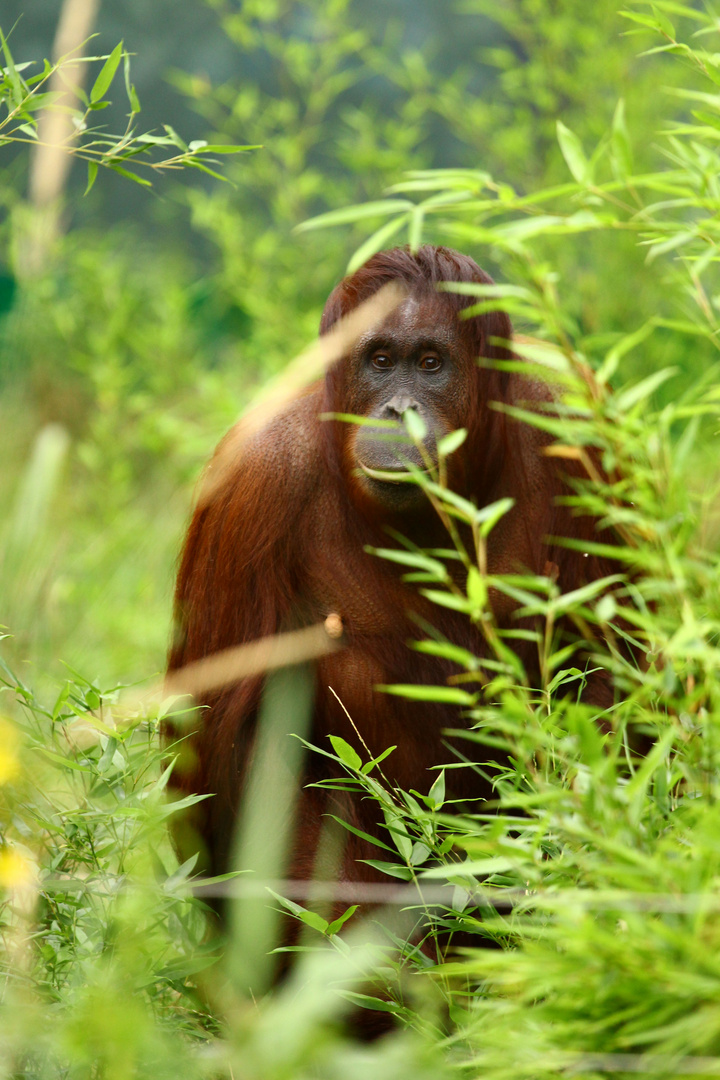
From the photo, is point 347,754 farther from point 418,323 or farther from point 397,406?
point 418,323

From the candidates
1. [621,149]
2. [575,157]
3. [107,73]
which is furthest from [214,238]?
[621,149]

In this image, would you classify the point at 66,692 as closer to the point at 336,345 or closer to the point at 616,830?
the point at 616,830

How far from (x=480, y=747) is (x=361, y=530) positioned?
685mm

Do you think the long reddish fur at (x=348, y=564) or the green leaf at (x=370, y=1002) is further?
the long reddish fur at (x=348, y=564)

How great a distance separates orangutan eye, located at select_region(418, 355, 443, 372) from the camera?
3.12 m

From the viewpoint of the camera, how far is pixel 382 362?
3.12 m

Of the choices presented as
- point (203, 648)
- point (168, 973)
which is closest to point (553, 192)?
point (168, 973)

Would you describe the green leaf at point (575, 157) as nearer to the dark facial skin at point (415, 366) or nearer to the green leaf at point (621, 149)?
the green leaf at point (621, 149)

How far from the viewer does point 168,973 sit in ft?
7.32

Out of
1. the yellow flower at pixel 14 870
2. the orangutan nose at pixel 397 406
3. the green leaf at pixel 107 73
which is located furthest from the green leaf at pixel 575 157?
the yellow flower at pixel 14 870

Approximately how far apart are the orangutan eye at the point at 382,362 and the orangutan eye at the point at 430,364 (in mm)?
85

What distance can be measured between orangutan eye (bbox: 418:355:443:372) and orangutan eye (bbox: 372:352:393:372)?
0.09 meters

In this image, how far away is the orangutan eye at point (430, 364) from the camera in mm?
3119

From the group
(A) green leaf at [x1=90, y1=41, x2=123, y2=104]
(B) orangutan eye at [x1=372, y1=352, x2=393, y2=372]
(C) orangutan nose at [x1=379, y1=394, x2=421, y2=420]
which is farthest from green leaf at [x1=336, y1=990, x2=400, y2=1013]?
(A) green leaf at [x1=90, y1=41, x2=123, y2=104]
